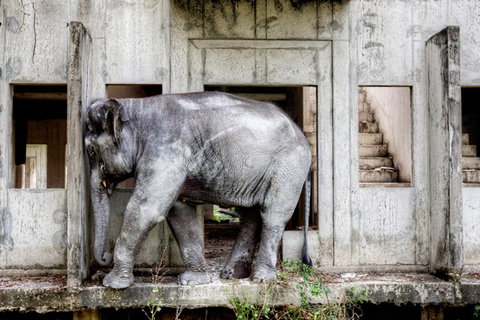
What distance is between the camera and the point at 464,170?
6648 mm

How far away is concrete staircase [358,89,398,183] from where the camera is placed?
815 cm

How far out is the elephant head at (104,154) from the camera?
4867 millimetres

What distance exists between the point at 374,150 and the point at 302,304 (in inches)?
191

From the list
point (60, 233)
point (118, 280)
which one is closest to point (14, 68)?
point (60, 233)

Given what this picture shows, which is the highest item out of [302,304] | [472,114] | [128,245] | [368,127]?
[472,114]

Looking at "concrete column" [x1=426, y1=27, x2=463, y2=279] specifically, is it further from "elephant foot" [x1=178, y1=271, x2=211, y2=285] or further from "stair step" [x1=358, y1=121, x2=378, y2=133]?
"stair step" [x1=358, y1=121, x2=378, y2=133]

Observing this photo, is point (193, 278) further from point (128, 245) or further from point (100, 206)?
point (100, 206)

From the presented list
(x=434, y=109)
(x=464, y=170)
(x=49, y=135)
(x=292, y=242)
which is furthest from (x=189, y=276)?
(x=49, y=135)

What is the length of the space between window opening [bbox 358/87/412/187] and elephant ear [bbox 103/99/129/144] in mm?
4176

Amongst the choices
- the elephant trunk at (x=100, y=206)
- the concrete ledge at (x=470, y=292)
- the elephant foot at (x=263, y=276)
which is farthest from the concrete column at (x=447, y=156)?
the elephant trunk at (x=100, y=206)

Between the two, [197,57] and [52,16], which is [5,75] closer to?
[52,16]

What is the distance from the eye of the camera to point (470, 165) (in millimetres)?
7078

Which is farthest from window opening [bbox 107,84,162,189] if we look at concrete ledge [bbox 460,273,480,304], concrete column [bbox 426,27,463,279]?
concrete ledge [bbox 460,273,480,304]

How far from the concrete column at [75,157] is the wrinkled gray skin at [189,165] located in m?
0.13
